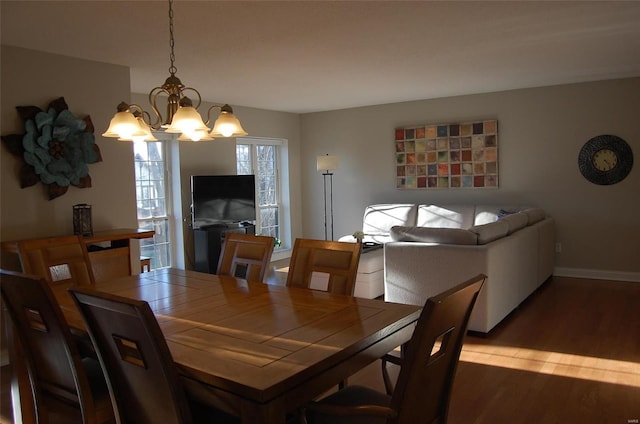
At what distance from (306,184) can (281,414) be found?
281 inches

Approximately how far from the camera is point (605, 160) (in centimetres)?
605

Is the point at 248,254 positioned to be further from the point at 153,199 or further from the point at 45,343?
the point at 153,199

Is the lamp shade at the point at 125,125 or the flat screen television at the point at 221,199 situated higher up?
the lamp shade at the point at 125,125

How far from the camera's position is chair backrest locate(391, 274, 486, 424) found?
1.52 meters

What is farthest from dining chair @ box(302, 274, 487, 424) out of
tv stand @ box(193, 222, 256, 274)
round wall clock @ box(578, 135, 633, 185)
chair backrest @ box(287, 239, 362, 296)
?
round wall clock @ box(578, 135, 633, 185)

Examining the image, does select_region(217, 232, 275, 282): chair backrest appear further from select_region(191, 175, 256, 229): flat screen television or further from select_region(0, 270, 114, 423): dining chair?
select_region(191, 175, 256, 229): flat screen television

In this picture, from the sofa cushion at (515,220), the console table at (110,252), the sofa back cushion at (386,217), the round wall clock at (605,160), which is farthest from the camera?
the sofa back cushion at (386,217)

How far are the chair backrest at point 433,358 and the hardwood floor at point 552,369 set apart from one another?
1152 mm

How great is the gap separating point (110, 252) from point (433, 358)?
2.86 m

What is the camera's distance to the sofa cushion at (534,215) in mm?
5569

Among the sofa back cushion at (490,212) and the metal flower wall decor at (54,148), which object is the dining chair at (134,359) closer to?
the metal flower wall decor at (54,148)

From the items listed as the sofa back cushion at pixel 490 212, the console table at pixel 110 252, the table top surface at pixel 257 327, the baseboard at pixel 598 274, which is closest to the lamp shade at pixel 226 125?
the table top surface at pixel 257 327

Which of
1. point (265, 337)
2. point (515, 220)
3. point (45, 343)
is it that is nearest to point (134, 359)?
point (265, 337)

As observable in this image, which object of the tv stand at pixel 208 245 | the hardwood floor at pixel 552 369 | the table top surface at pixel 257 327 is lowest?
the hardwood floor at pixel 552 369
